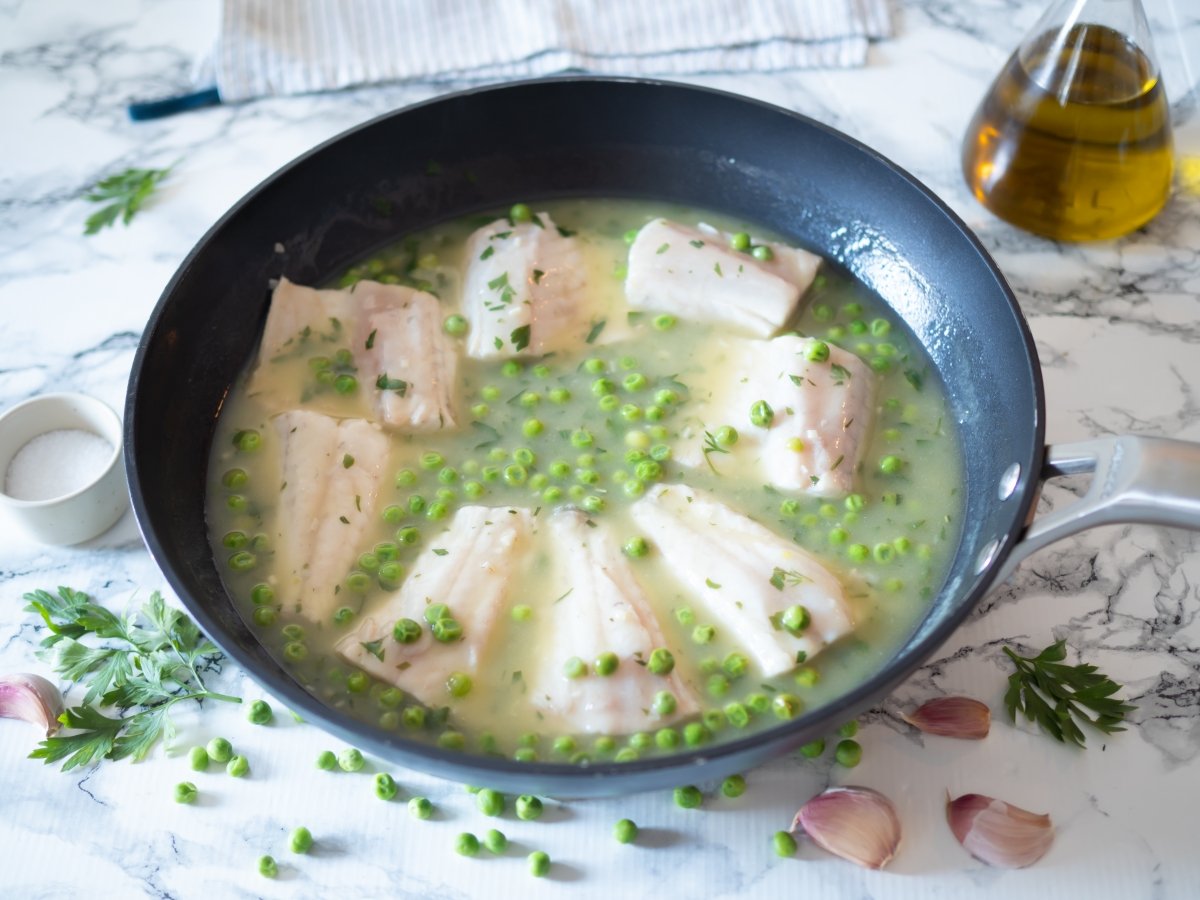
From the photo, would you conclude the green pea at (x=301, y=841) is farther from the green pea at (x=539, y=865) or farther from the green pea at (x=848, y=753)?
the green pea at (x=848, y=753)

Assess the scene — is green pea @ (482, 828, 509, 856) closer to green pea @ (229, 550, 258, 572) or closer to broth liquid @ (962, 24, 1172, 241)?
green pea @ (229, 550, 258, 572)

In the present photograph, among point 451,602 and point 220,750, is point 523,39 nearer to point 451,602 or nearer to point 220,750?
point 451,602

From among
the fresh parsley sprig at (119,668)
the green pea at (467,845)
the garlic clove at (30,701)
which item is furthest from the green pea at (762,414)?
the garlic clove at (30,701)

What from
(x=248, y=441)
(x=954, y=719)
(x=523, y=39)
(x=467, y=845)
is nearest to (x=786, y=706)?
(x=954, y=719)

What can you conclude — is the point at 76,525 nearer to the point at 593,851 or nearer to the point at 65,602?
the point at 65,602

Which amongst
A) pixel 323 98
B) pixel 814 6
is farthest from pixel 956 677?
pixel 323 98
